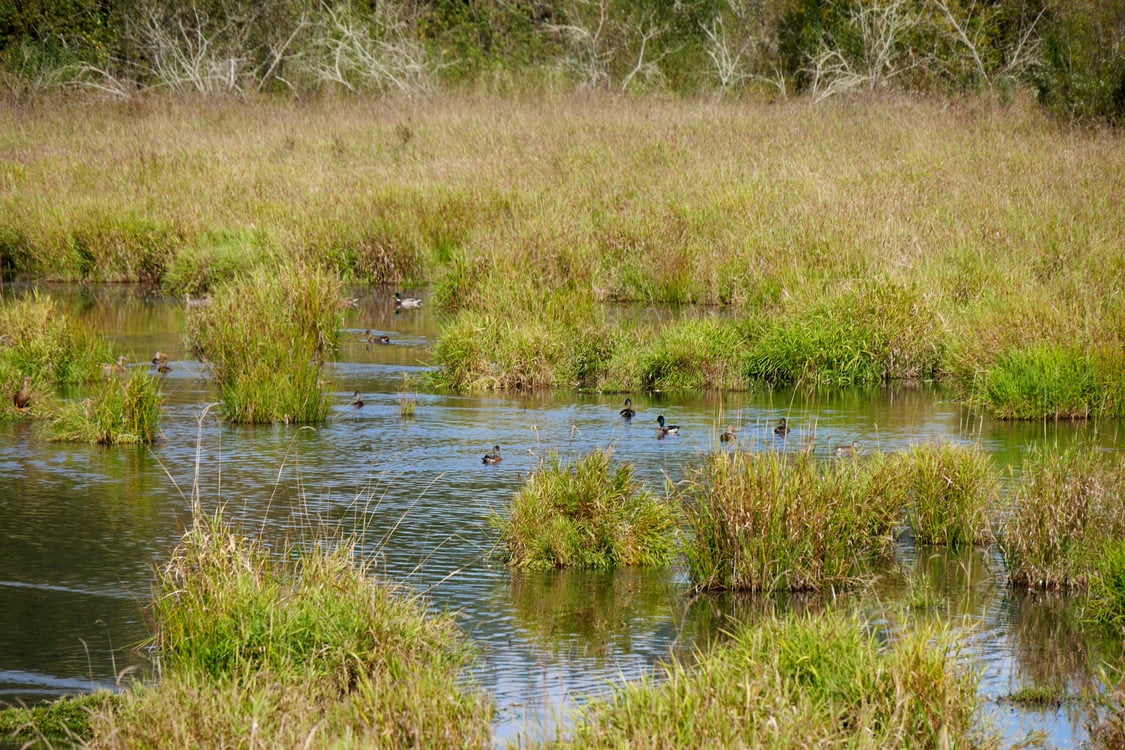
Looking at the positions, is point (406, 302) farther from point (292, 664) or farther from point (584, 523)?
point (292, 664)

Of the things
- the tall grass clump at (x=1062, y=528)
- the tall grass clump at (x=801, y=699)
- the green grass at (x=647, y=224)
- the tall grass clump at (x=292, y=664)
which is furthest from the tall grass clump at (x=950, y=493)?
the green grass at (x=647, y=224)

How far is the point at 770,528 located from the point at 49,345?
8323 millimetres

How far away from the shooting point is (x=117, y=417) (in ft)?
37.5

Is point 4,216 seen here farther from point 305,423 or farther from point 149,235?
point 305,423

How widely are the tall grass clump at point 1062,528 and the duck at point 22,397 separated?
8.35 m

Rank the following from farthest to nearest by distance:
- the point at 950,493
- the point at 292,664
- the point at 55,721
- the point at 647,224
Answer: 1. the point at 647,224
2. the point at 950,493
3. the point at 292,664
4. the point at 55,721

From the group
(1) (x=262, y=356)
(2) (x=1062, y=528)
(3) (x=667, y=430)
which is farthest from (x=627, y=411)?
(2) (x=1062, y=528)

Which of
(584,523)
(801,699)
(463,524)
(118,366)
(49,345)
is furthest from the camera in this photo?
(49,345)

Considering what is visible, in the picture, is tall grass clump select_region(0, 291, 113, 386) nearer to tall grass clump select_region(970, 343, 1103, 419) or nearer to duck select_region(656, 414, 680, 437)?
duck select_region(656, 414, 680, 437)

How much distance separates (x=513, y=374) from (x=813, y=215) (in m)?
5.72

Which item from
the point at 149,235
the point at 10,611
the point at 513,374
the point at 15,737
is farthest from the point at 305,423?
the point at 149,235

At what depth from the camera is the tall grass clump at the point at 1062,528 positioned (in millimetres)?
7715

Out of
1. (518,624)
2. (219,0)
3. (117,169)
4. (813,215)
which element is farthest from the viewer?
(219,0)

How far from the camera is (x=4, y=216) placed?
71.4ft
